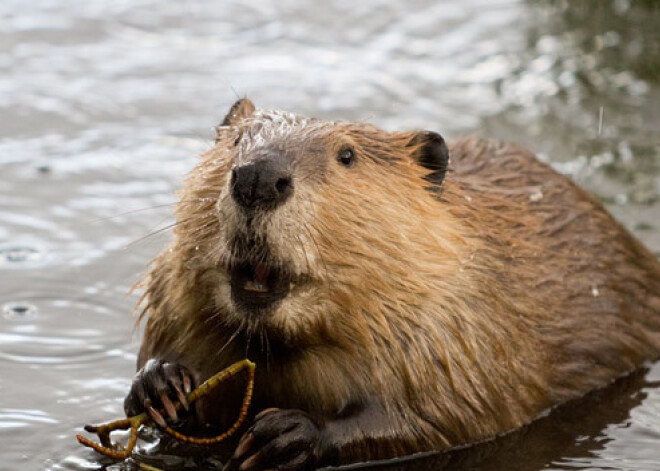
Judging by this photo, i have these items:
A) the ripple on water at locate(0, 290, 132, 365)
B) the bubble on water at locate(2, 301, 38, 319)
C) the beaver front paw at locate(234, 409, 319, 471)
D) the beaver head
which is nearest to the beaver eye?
the beaver head

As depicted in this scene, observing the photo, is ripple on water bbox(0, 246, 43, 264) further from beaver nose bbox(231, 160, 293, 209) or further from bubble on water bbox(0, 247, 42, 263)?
beaver nose bbox(231, 160, 293, 209)

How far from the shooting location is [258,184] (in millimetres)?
4031

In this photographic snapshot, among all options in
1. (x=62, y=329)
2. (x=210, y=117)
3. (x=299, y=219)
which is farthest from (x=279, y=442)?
(x=210, y=117)


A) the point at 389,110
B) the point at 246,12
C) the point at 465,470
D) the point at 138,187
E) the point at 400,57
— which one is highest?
the point at 246,12

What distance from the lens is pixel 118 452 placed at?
4.57 m

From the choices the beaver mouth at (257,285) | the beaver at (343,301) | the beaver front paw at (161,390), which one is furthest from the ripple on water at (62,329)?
the beaver mouth at (257,285)

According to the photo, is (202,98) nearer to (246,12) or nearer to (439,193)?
(246,12)

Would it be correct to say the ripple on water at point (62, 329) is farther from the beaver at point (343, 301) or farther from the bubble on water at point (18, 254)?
the beaver at point (343, 301)

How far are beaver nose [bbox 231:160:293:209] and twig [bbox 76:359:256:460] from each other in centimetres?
64

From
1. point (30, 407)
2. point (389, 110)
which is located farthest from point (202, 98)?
point (30, 407)

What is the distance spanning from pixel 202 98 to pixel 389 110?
1.10 meters

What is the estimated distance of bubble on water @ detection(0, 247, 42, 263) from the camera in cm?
621

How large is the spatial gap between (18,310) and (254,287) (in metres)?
1.84

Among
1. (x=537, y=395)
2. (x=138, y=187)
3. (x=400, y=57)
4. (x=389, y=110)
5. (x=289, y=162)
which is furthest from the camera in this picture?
(x=400, y=57)
